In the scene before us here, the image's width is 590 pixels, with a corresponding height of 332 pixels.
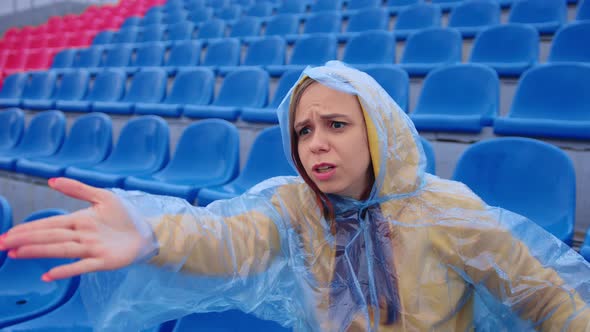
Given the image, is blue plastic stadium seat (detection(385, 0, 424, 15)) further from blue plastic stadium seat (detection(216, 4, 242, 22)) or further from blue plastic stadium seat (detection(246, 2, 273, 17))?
blue plastic stadium seat (detection(216, 4, 242, 22))

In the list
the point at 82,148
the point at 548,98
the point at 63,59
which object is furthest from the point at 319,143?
the point at 63,59

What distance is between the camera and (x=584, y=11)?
240cm

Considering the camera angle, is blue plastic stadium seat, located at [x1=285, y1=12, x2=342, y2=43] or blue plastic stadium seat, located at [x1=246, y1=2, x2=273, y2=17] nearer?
blue plastic stadium seat, located at [x1=285, y1=12, x2=342, y2=43]

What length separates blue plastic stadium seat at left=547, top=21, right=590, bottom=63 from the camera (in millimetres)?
2012

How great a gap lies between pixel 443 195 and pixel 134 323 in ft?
1.80

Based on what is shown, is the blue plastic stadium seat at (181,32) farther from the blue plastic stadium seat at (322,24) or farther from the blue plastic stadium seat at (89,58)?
the blue plastic stadium seat at (322,24)

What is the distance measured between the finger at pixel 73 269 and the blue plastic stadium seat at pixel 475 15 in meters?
2.67

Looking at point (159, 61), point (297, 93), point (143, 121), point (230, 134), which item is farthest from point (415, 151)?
point (159, 61)

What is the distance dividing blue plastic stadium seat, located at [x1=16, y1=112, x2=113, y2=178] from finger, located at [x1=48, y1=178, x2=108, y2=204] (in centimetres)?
176

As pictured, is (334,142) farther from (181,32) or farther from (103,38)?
(103,38)

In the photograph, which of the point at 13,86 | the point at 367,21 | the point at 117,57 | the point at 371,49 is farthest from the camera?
the point at 117,57

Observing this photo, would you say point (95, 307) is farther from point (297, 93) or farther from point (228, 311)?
point (297, 93)

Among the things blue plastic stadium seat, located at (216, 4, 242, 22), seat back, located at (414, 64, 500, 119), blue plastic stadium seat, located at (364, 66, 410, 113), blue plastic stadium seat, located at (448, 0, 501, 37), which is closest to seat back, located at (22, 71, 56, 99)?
blue plastic stadium seat, located at (216, 4, 242, 22)

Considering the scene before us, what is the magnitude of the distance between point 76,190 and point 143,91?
2.57 meters
